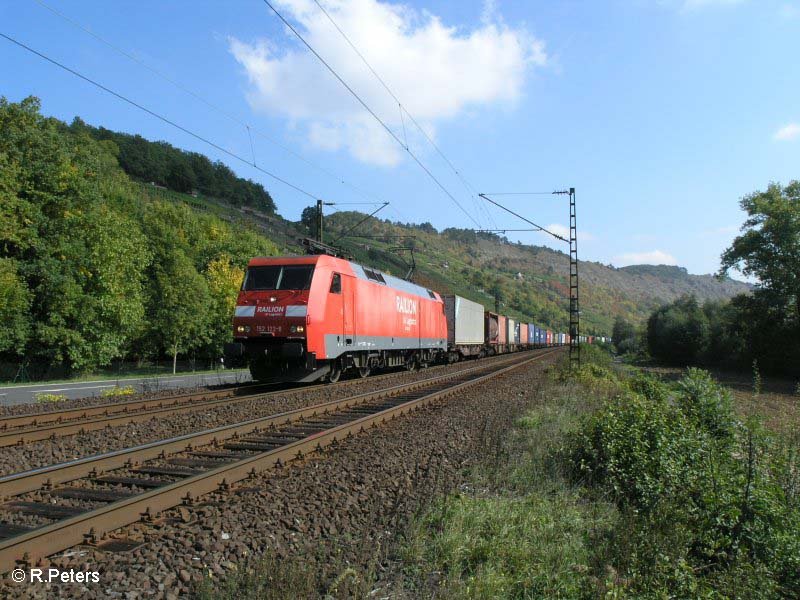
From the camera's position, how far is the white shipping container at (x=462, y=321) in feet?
109

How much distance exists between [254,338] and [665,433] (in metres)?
11.0

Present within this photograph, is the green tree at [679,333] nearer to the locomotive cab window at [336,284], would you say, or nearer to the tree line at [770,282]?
the tree line at [770,282]

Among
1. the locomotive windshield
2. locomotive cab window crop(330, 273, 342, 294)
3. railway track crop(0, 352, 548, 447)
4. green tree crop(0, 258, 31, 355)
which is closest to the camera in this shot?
railway track crop(0, 352, 548, 447)

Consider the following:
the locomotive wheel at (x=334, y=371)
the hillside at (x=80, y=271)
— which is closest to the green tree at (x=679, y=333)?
the hillside at (x=80, y=271)

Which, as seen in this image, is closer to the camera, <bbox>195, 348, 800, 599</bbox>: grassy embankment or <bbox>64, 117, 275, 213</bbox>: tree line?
<bbox>195, 348, 800, 599</bbox>: grassy embankment

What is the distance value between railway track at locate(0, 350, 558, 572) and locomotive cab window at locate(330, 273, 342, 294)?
6144mm

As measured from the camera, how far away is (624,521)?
16.9ft

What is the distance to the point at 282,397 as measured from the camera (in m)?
14.0

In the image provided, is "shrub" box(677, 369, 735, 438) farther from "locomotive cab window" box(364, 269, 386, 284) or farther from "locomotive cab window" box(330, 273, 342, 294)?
"locomotive cab window" box(364, 269, 386, 284)

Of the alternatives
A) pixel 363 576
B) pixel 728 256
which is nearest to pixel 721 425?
pixel 363 576

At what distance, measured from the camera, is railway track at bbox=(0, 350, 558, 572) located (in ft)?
14.5

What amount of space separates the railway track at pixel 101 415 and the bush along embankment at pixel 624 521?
6.41 m

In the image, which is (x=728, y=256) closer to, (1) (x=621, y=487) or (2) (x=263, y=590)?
(1) (x=621, y=487)

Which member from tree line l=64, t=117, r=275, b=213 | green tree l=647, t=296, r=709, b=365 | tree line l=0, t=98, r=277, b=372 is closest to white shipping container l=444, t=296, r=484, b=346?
tree line l=0, t=98, r=277, b=372
